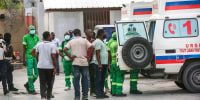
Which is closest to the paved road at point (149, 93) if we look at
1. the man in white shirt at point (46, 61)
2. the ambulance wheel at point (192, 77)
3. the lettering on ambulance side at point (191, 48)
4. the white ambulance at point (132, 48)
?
the ambulance wheel at point (192, 77)

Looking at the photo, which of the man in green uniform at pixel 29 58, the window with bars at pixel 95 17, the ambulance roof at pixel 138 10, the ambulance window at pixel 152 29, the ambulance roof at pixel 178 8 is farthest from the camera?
the window with bars at pixel 95 17

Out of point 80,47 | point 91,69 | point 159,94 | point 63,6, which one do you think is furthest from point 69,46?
point 63,6

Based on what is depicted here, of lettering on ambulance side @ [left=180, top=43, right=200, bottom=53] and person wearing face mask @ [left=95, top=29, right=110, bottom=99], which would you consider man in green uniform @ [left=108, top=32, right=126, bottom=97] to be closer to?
person wearing face mask @ [left=95, top=29, right=110, bottom=99]

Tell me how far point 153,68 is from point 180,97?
109 cm

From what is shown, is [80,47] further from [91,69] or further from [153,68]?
[153,68]

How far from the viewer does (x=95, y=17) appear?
782 inches

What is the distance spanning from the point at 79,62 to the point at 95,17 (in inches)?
408

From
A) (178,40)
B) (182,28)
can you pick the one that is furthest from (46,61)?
(182,28)

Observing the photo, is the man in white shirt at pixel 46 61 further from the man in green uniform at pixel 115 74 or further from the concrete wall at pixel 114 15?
the concrete wall at pixel 114 15

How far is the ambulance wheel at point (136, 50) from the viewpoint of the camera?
10.4m

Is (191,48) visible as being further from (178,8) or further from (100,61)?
(100,61)

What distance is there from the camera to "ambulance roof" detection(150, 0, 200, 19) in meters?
10.8

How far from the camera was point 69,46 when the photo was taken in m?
9.76

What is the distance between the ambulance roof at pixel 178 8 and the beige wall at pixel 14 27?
13384 millimetres
